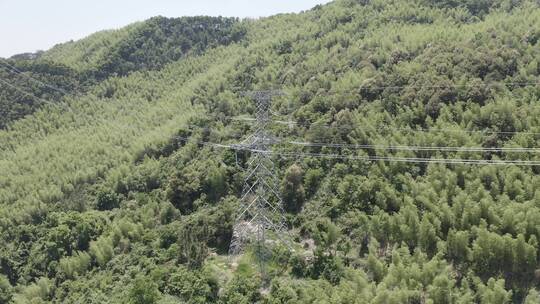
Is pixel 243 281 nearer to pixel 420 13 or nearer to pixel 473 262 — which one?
pixel 473 262

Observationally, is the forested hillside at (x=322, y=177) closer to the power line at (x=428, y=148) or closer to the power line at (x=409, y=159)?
the power line at (x=428, y=148)

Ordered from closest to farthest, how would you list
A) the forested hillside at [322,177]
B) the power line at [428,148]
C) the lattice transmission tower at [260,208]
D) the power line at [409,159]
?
1. the forested hillside at [322,177]
2. the power line at [409,159]
3. the lattice transmission tower at [260,208]
4. the power line at [428,148]

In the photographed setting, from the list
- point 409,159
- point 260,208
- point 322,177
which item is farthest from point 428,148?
point 260,208

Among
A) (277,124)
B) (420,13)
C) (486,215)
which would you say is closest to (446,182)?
(486,215)

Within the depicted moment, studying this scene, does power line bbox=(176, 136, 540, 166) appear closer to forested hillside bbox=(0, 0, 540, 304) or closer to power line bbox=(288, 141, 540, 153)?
forested hillside bbox=(0, 0, 540, 304)

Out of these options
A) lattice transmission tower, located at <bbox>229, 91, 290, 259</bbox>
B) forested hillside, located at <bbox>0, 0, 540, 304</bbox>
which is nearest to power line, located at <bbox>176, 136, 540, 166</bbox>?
forested hillside, located at <bbox>0, 0, 540, 304</bbox>

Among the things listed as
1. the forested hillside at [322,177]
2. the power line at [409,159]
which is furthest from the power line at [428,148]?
the power line at [409,159]

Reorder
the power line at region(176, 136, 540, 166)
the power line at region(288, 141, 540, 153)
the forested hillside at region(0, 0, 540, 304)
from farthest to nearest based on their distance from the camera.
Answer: the power line at region(288, 141, 540, 153) → the power line at region(176, 136, 540, 166) → the forested hillside at region(0, 0, 540, 304)

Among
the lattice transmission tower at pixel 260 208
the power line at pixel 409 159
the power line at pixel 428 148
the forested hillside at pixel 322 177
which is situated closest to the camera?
the forested hillside at pixel 322 177
